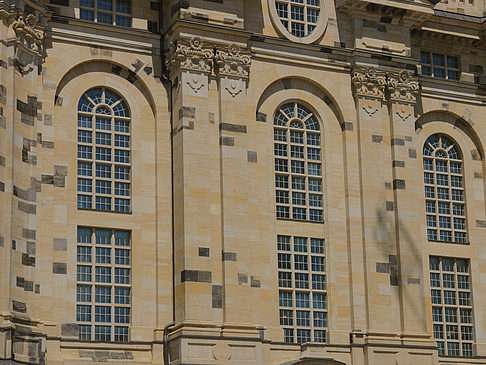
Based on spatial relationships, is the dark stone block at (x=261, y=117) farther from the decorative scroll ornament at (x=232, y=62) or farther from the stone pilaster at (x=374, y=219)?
the stone pilaster at (x=374, y=219)

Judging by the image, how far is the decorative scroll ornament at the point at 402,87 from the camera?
48.2 m

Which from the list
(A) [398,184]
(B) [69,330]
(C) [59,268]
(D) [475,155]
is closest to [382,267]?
(A) [398,184]

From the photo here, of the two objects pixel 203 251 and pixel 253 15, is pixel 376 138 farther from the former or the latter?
pixel 203 251

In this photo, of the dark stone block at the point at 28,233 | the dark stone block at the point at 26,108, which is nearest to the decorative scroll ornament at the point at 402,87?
the dark stone block at the point at 26,108

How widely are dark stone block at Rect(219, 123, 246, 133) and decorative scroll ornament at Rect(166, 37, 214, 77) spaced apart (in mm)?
2302

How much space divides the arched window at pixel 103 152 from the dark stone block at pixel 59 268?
246cm

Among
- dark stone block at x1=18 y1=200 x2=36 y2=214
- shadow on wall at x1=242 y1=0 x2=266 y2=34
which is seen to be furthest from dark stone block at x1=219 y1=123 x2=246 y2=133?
dark stone block at x1=18 y1=200 x2=36 y2=214

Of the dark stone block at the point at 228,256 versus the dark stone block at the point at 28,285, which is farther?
the dark stone block at the point at 228,256

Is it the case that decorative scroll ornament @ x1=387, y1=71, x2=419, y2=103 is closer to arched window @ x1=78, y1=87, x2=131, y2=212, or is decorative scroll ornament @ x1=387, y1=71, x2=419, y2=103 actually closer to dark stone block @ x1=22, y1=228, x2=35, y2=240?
arched window @ x1=78, y1=87, x2=131, y2=212

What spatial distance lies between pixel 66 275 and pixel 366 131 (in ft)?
47.0

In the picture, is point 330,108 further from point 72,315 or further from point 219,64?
point 72,315

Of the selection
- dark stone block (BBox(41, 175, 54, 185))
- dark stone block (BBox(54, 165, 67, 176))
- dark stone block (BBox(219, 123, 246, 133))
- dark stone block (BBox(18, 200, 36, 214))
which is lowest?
dark stone block (BBox(18, 200, 36, 214))

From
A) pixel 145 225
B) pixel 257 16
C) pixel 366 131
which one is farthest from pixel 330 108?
pixel 145 225

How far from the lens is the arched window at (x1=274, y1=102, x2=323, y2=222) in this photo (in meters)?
45.6
